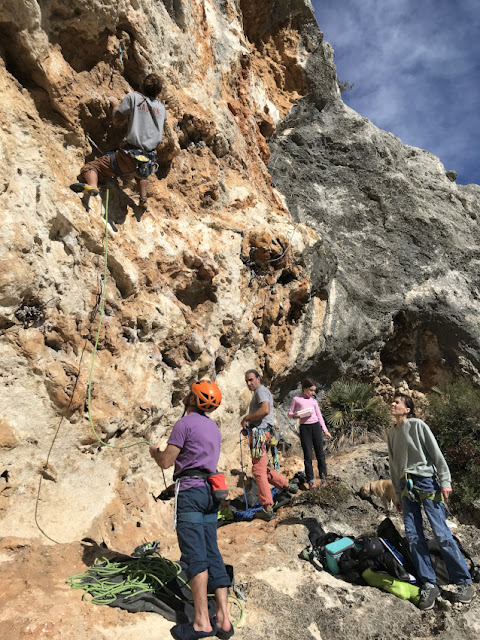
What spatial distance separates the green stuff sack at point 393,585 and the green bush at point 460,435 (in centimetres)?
295

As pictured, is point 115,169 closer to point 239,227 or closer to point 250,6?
point 239,227

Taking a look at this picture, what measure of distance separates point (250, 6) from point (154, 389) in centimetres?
1036

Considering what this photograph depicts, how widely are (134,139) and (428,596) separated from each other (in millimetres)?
5471

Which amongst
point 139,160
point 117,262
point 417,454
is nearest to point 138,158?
point 139,160

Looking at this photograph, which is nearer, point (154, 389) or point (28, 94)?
point (28, 94)

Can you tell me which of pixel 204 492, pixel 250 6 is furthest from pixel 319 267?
pixel 250 6

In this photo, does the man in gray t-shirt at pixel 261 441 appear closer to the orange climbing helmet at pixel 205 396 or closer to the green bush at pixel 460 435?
the orange climbing helmet at pixel 205 396

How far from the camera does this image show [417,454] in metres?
4.06

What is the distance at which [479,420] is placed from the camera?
7711mm

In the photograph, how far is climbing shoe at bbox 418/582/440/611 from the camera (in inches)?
148

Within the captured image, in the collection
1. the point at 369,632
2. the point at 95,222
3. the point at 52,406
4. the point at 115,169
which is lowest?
the point at 369,632

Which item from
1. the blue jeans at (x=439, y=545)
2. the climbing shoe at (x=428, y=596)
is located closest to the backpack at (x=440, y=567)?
the blue jeans at (x=439, y=545)

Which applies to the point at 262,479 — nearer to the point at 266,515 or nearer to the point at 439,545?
the point at 266,515

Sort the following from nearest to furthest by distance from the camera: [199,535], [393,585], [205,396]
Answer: [199,535] → [205,396] → [393,585]
